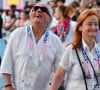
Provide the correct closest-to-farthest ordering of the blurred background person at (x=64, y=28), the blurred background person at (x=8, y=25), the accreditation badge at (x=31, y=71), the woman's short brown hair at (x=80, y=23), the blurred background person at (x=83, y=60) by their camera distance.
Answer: the blurred background person at (x=83, y=60), the woman's short brown hair at (x=80, y=23), the accreditation badge at (x=31, y=71), the blurred background person at (x=64, y=28), the blurred background person at (x=8, y=25)

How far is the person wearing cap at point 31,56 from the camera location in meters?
3.51

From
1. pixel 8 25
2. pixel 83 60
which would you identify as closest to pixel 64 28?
pixel 83 60

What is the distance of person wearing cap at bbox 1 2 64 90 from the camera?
11.5 ft

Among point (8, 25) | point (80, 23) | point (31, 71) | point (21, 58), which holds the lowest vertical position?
point (8, 25)

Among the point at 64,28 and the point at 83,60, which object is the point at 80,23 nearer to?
the point at 83,60

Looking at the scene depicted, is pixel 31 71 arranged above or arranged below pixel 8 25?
above

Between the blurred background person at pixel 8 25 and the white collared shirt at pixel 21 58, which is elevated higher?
the white collared shirt at pixel 21 58

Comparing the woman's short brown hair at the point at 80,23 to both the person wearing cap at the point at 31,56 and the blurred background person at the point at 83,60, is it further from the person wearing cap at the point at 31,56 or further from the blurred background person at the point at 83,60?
the person wearing cap at the point at 31,56

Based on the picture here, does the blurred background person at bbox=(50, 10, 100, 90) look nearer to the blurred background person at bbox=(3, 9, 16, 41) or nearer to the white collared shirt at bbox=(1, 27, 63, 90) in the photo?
the white collared shirt at bbox=(1, 27, 63, 90)

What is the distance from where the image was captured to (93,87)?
10.5 feet

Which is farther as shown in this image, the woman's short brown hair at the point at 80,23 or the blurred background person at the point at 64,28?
the blurred background person at the point at 64,28

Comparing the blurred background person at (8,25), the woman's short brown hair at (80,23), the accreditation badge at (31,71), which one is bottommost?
the blurred background person at (8,25)

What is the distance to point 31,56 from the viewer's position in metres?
3.52

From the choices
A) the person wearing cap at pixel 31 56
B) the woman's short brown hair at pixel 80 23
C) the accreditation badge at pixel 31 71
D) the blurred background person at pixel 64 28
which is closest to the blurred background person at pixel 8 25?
the blurred background person at pixel 64 28
